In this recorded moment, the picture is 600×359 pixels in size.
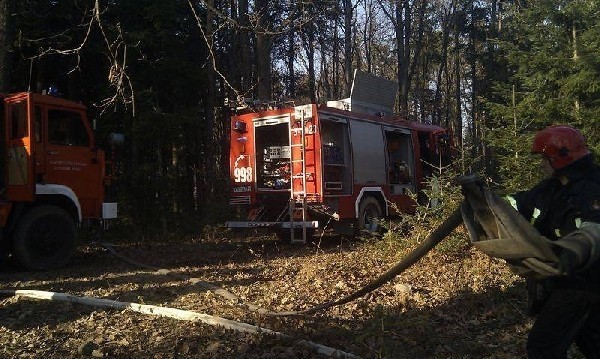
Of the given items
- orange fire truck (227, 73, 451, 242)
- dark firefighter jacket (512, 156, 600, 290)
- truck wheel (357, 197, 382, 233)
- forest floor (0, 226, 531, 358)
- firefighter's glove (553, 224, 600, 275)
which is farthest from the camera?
truck wheel (357, 197, 382, 233)

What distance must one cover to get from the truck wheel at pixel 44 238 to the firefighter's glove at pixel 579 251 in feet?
29.0

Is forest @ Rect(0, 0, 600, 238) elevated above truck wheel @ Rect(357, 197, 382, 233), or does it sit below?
above

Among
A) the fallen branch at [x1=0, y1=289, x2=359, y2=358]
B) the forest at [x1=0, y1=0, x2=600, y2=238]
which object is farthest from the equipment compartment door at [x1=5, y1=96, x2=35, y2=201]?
the fallen branch at [x1=0, y1=289, x2=359, y2=358]

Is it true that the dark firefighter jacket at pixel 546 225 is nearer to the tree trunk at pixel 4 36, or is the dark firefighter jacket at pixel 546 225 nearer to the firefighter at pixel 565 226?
the firefighter at pixel 565 226

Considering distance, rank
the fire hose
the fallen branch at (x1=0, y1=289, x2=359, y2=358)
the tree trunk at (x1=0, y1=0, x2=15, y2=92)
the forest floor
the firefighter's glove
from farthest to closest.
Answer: the tree trunk at (x1=0, y1=0, x2=15, y2=92), the forest floor, the fallen branch at (x1=0, y1=289, x2=359, y2=358), the fire hose, the firefighter's glove

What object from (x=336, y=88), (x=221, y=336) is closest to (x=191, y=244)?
(x=221, y=336)

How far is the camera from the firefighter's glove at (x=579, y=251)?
239 cm

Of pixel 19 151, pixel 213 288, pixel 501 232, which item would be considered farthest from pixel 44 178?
pixel 501 232

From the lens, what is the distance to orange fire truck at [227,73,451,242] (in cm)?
1134

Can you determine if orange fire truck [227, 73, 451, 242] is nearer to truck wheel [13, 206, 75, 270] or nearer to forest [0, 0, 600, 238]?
forest [0, 0, 600, 238]

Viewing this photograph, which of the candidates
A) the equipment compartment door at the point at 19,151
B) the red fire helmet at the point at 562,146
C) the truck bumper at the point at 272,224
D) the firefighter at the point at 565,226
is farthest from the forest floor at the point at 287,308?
the red fire helmet at the point at 562,146

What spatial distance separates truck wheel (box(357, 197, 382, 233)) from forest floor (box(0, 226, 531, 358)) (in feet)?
7.86

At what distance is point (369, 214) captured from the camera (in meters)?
12.6

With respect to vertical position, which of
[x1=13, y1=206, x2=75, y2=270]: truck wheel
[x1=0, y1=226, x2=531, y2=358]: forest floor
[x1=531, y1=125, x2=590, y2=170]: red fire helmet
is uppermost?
[x1=531, y1=125, x2=590, y2=170]: red fire helmet
